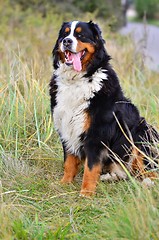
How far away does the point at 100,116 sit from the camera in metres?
4.30

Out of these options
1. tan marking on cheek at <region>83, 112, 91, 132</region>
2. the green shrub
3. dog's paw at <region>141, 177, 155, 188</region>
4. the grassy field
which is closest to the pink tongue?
tan marking on cheek at <region>83, 112, 91, 132</region>

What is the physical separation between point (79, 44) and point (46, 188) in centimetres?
135

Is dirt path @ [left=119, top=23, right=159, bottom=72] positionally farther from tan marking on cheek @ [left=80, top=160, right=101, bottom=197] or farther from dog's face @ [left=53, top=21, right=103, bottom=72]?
tan marking on cheek @ [left=80, top=160, right=101, bottom=197]

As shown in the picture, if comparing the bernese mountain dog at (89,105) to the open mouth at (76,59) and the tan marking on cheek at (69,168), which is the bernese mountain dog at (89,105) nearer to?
the open mouth at (76,59)

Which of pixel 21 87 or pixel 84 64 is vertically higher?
pixel 84 64

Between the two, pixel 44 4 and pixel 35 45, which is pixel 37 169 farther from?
pixel 44 4

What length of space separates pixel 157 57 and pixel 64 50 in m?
9.09

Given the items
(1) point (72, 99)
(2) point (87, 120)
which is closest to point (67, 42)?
(1) point (72, 99)

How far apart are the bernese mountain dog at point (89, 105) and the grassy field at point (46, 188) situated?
25 cm

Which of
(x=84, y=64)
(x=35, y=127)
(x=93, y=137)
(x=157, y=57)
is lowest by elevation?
(x=157, y=57)

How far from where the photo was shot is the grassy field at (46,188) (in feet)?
10.9

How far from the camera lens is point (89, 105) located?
4.32 metres

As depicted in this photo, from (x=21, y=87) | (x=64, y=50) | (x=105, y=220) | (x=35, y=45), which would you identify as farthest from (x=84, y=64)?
(x=35, y=45)

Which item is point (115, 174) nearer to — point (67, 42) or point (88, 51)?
point (88, 51)
